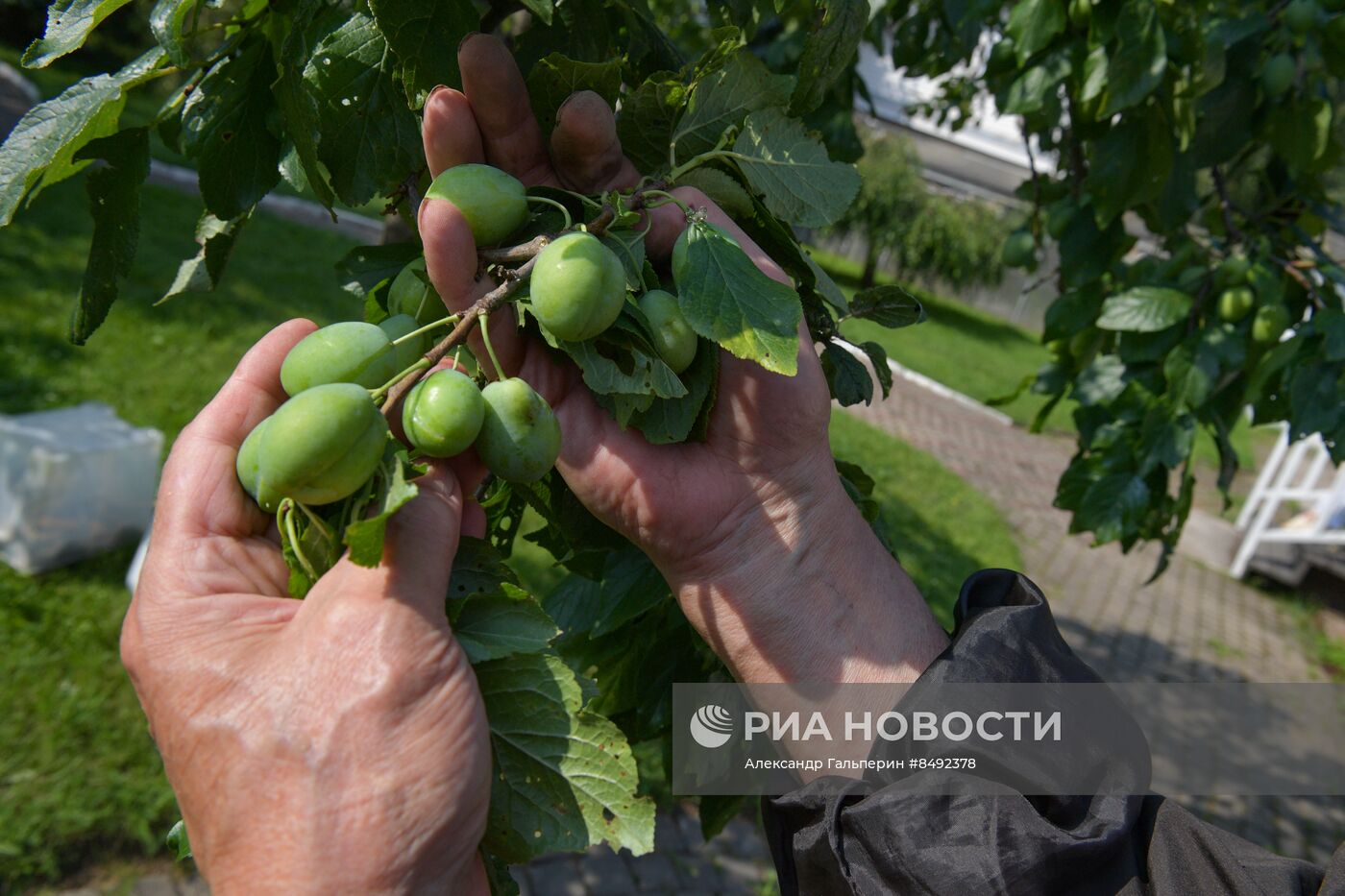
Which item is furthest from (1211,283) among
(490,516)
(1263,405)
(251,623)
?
(251,623)

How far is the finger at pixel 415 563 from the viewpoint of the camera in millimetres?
1039

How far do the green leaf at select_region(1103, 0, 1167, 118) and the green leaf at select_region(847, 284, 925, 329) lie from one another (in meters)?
1.10

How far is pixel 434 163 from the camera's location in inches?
51.3

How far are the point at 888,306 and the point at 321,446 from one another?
986 mm

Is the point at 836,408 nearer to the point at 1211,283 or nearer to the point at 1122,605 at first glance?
the point at 1122,605

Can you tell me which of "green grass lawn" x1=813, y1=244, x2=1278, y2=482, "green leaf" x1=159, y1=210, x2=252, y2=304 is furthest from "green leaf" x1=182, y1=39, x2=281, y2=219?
"green grass lawn" x1=813, y1=244, x2=1278, y2=482

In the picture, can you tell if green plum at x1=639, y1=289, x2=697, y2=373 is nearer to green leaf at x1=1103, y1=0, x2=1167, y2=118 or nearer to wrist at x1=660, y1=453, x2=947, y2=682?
wrist at x1=660, y1=453, x2=947, y2=682

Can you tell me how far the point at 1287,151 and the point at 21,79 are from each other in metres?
17.8

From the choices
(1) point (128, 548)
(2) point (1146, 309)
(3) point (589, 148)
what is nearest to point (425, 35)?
(3) point (589, 148)

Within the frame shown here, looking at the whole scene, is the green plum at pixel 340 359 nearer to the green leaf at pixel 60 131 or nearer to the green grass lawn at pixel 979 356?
the green leaf at pixel 60 131

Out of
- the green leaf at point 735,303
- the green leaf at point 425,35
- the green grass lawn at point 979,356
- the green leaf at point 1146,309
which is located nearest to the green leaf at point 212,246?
the green leaf at point 425,35

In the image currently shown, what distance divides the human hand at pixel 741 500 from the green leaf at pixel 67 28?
49 centimetres

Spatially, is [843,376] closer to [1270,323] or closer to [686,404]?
[686,404]

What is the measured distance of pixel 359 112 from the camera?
1296 mm
